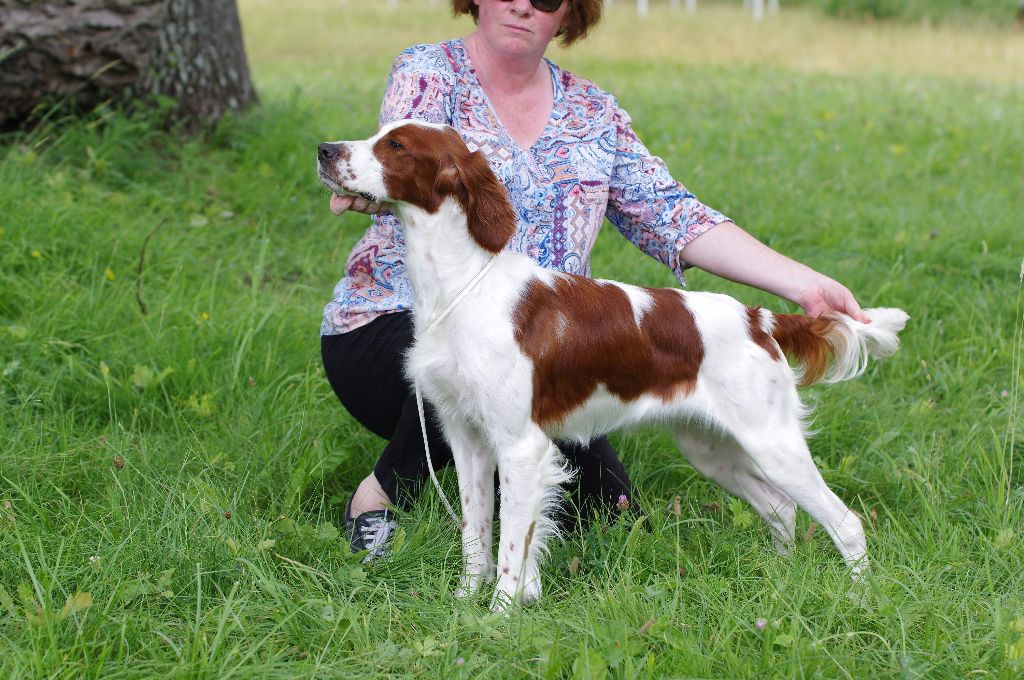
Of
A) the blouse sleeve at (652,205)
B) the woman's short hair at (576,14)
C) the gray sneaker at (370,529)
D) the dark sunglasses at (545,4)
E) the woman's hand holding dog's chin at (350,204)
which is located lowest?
the gray sneaker at (370,529)

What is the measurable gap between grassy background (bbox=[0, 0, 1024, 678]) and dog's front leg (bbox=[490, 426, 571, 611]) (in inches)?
3.2

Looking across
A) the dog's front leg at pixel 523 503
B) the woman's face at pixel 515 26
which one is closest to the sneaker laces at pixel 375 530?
the dog's front leg at pixel 523 503

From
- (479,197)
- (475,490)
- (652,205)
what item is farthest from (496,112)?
(475,490)

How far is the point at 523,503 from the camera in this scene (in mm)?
2516

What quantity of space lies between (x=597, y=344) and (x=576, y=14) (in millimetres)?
1266

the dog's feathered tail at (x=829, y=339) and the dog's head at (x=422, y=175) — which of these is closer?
the dog's head at (x=422, y=175)

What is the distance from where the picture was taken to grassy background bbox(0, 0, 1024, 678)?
221 centimetres

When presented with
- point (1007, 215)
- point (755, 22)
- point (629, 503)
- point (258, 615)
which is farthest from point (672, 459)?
point (755, 22)

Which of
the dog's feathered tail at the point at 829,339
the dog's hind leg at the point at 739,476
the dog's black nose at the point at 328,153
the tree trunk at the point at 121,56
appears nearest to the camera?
the dog's black nose at the point at 328,153

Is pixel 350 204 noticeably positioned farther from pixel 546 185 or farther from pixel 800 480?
pixel 800 480

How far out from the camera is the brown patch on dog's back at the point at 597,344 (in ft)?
8.14

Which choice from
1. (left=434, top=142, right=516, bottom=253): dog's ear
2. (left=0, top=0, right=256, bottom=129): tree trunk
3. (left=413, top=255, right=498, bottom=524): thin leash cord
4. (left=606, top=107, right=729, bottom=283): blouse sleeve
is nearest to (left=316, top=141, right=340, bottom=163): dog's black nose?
(left=434, top=142, right=516, bottom=253): dog's ear

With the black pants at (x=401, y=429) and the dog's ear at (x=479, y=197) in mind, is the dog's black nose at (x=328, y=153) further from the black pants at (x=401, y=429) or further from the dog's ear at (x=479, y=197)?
the black pants at (x=401, y=429)

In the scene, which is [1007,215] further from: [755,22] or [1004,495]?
[755,22]
